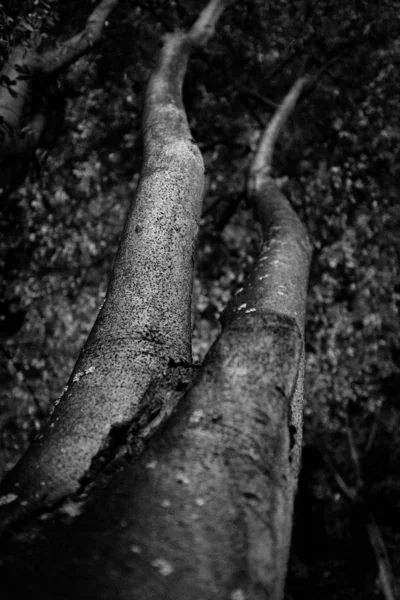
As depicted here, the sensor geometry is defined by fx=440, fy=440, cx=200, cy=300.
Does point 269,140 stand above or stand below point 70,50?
below

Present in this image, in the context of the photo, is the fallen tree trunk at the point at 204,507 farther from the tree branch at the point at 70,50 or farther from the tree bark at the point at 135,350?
the tree branch at the point at 70,50

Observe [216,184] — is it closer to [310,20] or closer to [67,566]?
[310,20]

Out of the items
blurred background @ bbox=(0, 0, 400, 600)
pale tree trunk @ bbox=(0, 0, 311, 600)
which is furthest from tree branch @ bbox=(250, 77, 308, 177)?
pale tree trunk @ bbox=(0, 0, 311, 600)

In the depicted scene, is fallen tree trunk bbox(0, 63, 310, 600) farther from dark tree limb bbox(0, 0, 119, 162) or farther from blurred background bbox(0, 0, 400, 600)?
blurred background bbox(0, 0, 400, 600)

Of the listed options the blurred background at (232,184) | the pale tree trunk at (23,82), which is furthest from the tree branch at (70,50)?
the blurred background at (232,184)

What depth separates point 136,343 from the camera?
1686mm

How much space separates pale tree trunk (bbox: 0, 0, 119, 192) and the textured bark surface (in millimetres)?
1607

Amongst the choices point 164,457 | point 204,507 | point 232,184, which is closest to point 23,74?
point 164,457

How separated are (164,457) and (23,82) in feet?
12.5

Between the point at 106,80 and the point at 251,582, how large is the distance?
9.16 m

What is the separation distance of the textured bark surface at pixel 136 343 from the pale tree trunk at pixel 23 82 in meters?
1.61

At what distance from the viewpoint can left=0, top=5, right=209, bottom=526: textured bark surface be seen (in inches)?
52.0

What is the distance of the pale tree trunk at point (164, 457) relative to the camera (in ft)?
2.94

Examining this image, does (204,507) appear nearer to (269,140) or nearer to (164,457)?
(164,457)
